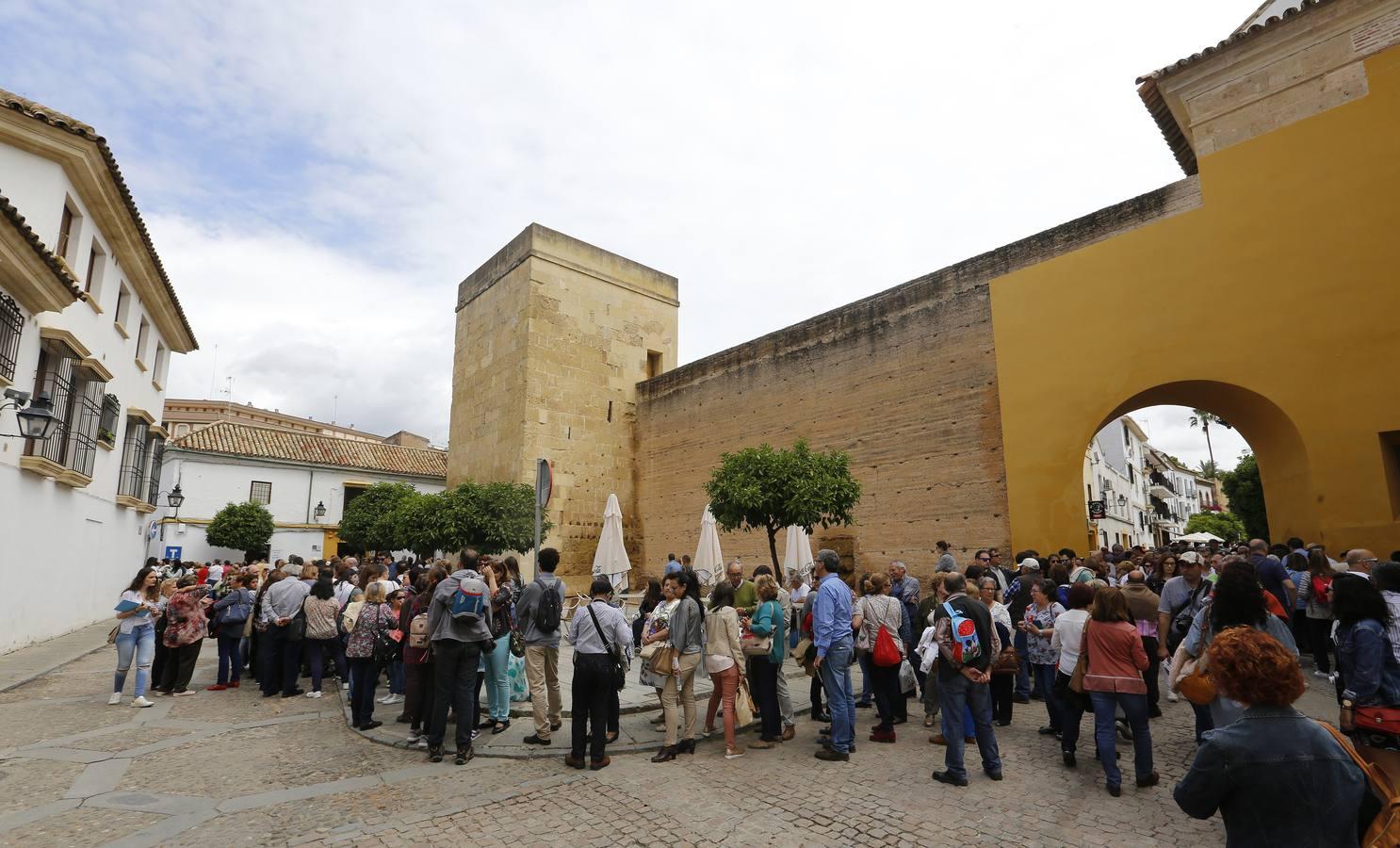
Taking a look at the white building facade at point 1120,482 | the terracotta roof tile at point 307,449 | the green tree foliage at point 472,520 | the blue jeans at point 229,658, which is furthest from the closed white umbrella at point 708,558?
the terracotta roof tile at point 307,449

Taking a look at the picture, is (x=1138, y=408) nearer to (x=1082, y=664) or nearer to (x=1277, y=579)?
(x=1277, y=579)

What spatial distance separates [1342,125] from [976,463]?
23.3 feet

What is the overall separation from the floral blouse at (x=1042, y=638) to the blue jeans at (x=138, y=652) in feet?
30.0

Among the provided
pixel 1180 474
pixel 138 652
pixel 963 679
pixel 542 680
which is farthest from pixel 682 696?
pixel 1180 474

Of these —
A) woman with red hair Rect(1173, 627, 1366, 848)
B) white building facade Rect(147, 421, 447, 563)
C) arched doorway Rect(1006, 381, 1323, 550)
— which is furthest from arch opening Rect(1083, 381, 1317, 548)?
white building facade Rect(147, 421, 447, 563)

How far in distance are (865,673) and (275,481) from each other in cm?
2837

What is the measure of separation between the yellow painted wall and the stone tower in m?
12.1

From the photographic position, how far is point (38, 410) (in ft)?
24.3

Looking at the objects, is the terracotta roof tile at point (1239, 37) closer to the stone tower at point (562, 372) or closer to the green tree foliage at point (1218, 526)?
the stone tower at point (562, 372)

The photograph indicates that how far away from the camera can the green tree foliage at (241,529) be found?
25125mm

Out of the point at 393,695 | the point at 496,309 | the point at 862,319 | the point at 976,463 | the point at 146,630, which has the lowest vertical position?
the point at 393,695

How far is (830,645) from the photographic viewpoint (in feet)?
18.7

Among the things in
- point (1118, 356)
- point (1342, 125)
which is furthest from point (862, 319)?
point (1342, 125)

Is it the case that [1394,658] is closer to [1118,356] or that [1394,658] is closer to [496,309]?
[1118,356]
